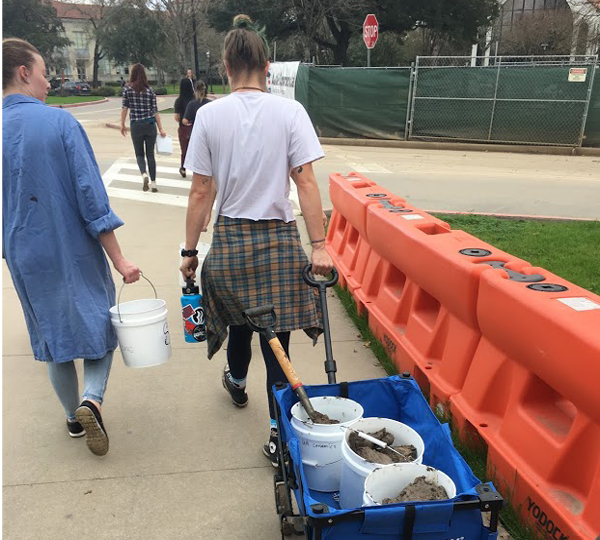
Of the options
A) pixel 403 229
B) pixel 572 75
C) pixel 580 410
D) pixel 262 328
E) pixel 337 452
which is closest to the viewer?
pixel 580 410

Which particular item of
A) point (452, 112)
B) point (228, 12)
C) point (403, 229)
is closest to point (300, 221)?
point (403, 229)

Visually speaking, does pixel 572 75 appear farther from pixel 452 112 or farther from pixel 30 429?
pixel 30 429

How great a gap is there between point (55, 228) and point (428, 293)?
2130mm

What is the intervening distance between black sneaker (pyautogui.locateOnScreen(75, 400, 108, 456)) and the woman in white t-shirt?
2.19 feet

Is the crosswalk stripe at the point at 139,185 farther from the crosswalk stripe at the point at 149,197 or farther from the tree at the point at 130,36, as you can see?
the tree at the point at 130,36

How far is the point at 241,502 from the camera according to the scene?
264 cm

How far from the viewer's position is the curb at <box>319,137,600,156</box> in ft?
49.0

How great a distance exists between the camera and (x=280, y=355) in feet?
7.90

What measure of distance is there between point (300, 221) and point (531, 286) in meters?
5.46

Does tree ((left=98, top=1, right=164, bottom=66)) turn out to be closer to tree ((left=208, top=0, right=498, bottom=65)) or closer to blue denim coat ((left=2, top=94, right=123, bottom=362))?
tree ((left=208, top=0, right=498, bottom=65))

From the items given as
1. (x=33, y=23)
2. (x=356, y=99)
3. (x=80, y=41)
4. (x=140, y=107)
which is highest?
(x=80, y=41)

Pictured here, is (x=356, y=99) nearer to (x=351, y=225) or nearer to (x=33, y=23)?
(x=351, y=225)

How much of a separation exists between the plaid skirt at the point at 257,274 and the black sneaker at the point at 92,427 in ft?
2.38

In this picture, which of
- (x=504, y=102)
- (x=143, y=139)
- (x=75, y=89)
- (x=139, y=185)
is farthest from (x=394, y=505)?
(x=75, y=89)
